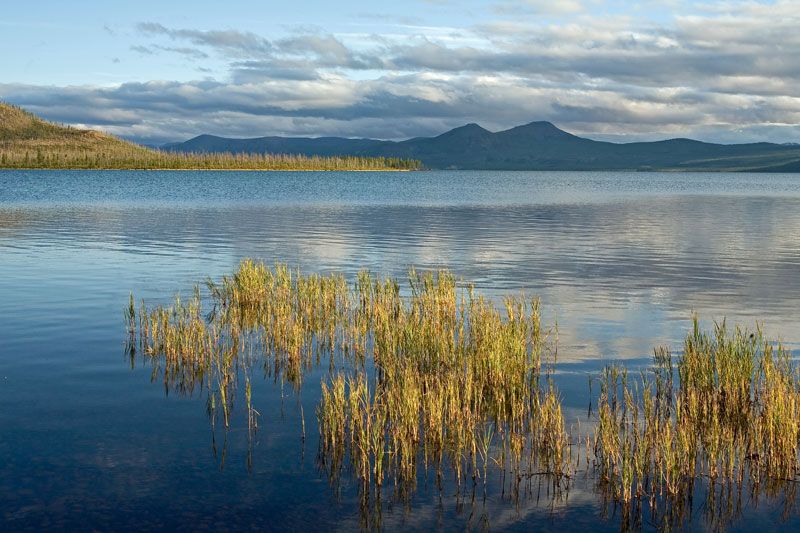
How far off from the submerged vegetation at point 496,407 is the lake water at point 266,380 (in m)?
0.40

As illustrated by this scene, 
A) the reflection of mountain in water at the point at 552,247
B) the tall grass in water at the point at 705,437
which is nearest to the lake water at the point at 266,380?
the reflection of mountain in water at the point at 552,247

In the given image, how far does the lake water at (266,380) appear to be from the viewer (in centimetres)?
1036

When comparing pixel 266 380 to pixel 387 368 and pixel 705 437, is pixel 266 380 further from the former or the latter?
pixel 705 437

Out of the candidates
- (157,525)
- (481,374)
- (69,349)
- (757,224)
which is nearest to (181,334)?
(69,349)

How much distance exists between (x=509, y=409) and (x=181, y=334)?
24.3 ft

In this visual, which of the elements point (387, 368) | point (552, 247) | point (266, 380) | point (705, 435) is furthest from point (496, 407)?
point (552, 247)

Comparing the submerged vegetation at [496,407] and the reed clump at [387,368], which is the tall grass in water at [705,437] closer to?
the submerged vegetation at [496,407]

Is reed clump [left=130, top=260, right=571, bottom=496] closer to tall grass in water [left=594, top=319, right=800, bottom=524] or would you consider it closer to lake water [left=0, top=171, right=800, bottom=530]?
lake water [left=0, top=171, right=800, bottom=530]

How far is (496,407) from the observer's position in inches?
559

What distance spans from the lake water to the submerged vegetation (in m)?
0.40

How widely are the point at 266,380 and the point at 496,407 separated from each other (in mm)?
4766

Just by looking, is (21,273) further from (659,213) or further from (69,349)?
(659,213)

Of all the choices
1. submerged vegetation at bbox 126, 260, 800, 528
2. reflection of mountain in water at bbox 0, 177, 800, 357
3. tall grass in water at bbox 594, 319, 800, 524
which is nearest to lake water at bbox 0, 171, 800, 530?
reflection of mountain in water at bbox 0, 177, 800, 357

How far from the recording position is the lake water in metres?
10.4
